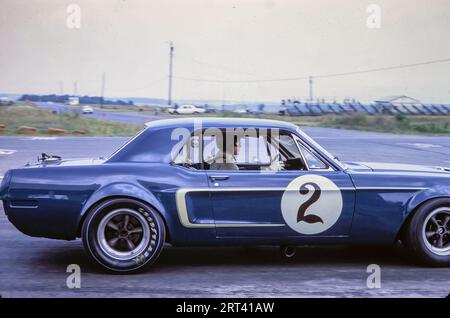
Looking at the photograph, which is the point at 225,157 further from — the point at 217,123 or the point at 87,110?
the point at 87,110

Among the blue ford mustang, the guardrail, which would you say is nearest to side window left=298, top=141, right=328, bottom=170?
the blue ford mustang

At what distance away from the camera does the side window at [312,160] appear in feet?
18.3

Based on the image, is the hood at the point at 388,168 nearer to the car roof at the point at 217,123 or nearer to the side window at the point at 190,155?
the car roof at the point at 217,123

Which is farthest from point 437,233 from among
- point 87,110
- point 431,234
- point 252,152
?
point 87,110

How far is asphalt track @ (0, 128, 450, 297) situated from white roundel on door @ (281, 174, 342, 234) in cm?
38

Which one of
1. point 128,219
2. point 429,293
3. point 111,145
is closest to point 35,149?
point 111,145

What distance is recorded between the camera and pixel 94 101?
3962 centimetres

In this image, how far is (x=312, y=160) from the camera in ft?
18.4

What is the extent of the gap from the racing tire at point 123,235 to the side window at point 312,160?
4.32ft

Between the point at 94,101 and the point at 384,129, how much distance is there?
1671cm

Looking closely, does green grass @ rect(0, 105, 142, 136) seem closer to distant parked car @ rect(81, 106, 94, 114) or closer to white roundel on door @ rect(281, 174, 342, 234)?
distant parked car @ rect(81, 106, 94, 114)

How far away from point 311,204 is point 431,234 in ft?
3.51

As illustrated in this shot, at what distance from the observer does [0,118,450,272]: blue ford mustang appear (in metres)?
5.23
